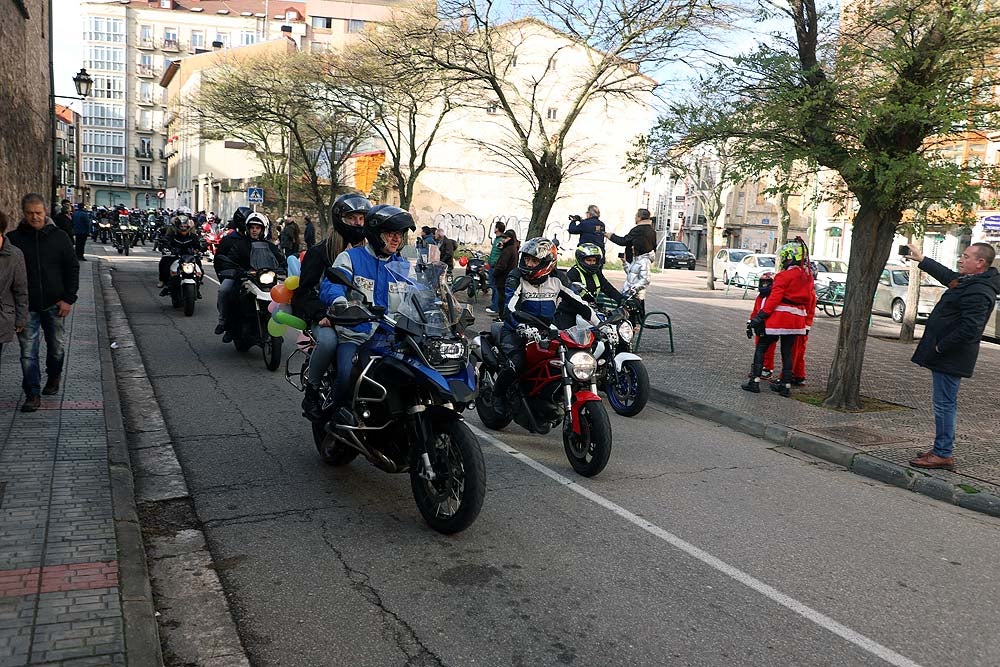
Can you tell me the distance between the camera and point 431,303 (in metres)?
4.83

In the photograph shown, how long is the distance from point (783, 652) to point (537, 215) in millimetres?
14219

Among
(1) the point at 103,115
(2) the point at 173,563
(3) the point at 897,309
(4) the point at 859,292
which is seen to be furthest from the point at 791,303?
(1) the point at 103,115

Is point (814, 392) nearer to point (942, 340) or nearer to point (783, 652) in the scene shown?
point (942, 340)

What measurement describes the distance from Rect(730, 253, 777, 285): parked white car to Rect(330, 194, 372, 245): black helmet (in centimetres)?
Result: 2834

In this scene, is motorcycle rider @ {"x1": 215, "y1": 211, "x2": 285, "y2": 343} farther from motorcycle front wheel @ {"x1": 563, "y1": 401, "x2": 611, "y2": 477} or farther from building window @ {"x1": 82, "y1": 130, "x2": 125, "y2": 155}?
building window @ {"x1": 82, "y1": 130, "x2": 125, "y2": 155}

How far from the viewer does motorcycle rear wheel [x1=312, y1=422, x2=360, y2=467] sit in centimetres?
600

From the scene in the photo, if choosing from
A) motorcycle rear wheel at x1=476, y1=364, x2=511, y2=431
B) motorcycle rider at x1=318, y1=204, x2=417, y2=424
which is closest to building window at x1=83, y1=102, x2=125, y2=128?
motorcycle rear wheel at x1=476, y1=364, x2=511, y2=431

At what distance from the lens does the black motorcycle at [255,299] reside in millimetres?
10406

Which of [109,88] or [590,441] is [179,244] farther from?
[109,88]

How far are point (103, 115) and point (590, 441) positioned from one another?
105 m

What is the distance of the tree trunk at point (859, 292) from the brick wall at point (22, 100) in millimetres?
12418

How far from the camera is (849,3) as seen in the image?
9.34 meters

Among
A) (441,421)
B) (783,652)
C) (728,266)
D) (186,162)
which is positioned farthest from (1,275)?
(186,162)

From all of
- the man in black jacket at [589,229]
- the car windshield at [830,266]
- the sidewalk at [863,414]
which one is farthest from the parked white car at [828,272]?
the man in black jacket at [589,229]
